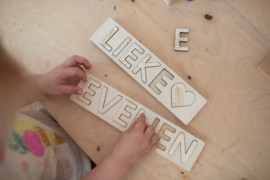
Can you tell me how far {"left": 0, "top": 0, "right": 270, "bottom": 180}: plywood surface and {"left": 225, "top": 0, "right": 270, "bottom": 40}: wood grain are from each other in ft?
0.05

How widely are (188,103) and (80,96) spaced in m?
0.35

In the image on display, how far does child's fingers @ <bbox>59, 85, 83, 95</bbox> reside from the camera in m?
0.54

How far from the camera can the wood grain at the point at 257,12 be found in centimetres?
57

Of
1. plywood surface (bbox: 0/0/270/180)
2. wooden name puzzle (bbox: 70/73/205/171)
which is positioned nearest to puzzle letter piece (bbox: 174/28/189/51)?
plywood surface (bbox: 0/0/270/180)

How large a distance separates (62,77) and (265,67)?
25.5 inches

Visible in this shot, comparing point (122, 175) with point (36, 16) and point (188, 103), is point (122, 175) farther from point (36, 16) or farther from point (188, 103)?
point (36, 16)

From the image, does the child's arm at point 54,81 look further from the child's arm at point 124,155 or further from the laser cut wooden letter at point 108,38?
the child's arm at point 124,155

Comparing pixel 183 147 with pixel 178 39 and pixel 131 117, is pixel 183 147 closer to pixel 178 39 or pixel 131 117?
pixel 131 117

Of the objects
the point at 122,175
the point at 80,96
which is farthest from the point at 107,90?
the point at 122,175

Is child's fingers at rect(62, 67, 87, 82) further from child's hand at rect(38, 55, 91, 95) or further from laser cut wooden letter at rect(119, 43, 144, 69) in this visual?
laser cut wooden letter at rect(119, 43, 144, 69)

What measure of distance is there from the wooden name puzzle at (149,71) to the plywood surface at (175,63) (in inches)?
1.0

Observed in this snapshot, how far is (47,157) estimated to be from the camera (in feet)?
1.70

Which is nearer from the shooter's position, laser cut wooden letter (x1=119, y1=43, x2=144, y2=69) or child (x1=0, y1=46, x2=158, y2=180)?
child (x1=0, y1=46, x2=158, y2=180)

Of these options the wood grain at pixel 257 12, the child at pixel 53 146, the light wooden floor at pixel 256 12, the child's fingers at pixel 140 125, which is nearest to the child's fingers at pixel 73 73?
the child at pixel 53 146
